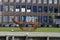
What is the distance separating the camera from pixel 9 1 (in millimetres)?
100125

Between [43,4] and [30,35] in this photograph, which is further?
[43,4]

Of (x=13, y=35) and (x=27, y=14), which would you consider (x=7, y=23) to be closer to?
(x=27, y=14)

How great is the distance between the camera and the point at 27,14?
100000 mm

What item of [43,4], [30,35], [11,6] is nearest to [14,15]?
[11,6]

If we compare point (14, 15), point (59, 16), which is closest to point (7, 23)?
point (14, 15)

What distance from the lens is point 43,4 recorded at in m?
101

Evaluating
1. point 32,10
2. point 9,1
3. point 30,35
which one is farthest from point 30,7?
point 30,35

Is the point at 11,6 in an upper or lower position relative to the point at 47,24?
upper

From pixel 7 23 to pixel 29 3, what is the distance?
11.4 meters

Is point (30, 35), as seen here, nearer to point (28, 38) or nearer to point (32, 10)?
point (28, 38)

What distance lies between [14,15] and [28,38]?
7234cm

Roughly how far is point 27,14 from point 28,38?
7252 centimetres

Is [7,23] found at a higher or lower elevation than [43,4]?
lower

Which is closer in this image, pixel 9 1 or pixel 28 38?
pixel 28 38
